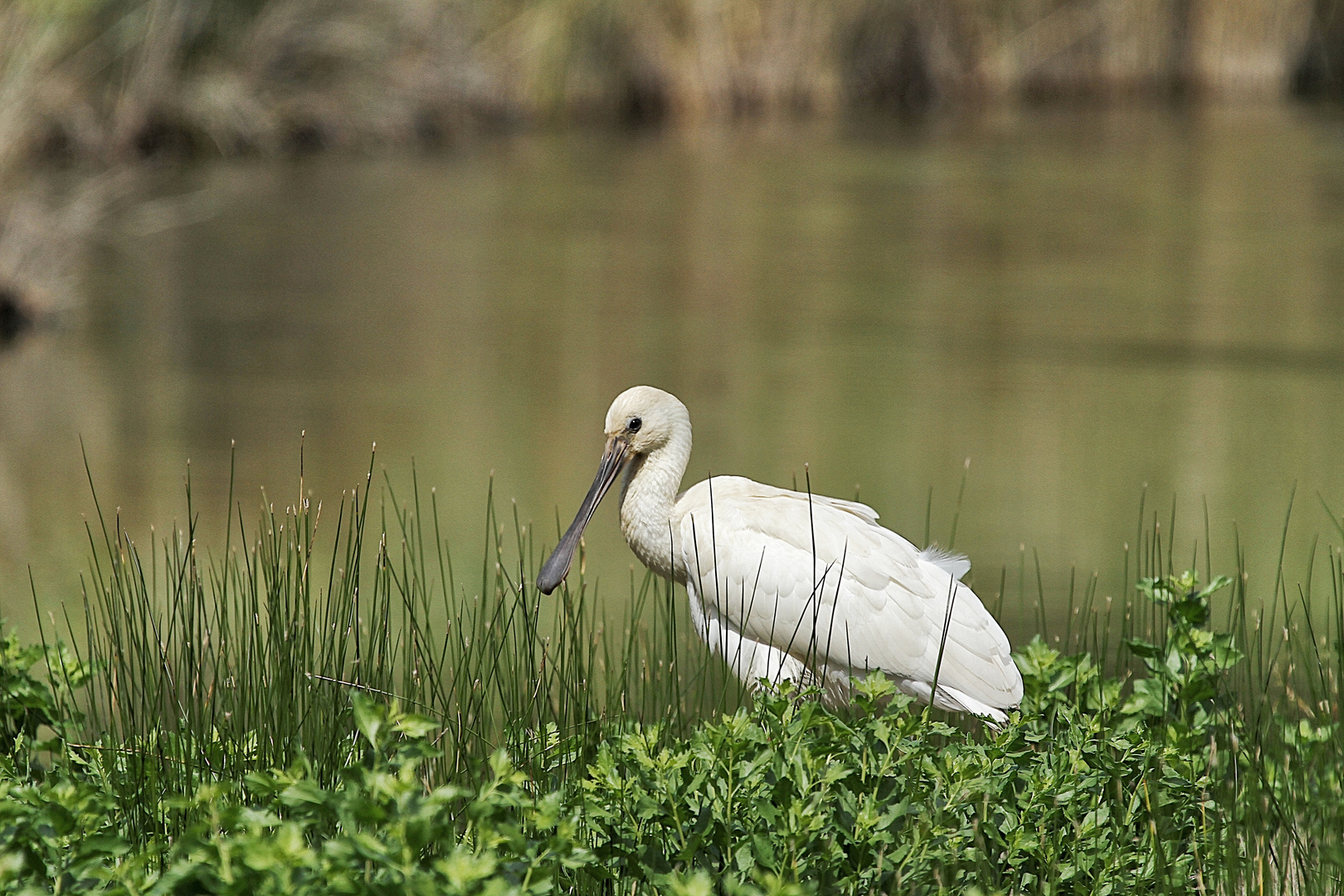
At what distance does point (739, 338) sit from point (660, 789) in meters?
6.88

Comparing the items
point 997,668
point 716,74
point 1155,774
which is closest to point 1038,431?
point 997,668

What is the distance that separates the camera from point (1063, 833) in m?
2.71

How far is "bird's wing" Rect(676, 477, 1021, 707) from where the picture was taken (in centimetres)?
341

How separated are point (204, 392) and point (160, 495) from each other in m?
1.68

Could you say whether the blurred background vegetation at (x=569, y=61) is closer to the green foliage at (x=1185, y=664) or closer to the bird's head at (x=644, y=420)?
the bird's head at (x=644, y=420)

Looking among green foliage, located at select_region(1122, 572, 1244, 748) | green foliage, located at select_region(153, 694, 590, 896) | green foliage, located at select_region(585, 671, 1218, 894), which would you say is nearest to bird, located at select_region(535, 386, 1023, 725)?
green foliage, located at select_region(1122, 572, 1244, 748)

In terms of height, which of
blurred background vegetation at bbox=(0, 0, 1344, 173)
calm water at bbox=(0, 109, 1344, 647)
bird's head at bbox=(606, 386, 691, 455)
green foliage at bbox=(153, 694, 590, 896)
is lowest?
calm water at bbox=(0, 109, 1344, 647)

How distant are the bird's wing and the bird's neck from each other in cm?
14

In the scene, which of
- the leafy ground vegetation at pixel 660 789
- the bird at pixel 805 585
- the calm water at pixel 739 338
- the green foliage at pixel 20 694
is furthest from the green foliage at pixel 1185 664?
the calm water at pixel 739 338

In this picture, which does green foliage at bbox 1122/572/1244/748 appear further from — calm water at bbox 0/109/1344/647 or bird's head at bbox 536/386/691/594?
calm water at bbox 0/109/1344/647

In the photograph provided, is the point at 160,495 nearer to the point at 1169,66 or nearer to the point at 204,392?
the point at 204,392

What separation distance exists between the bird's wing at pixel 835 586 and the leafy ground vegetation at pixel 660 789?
0.30 metres

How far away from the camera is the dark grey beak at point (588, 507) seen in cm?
367

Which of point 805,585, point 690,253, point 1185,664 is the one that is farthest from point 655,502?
point 690,253
